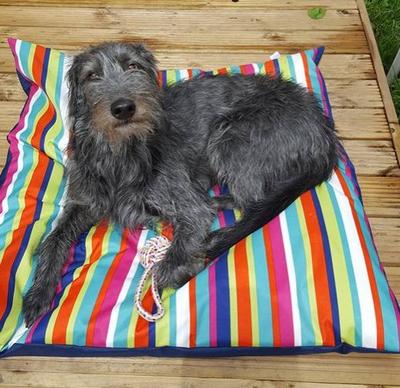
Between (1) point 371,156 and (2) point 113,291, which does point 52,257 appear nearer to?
(2) point 113,291

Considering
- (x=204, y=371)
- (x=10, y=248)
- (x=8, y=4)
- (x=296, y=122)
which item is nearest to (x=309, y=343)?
(x=204, y=371)

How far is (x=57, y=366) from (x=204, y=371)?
2.80 ft

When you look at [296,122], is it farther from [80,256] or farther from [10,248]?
[10,248]

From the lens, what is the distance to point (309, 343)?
2453 mm

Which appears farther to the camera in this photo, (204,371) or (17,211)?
(17,211)

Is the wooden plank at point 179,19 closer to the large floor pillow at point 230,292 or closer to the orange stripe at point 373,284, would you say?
the large floor pillow at point 230,292

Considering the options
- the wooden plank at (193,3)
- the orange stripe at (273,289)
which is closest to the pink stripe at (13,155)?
the orange stripe at (273,289)

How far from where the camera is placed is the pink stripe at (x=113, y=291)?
8.24 ft

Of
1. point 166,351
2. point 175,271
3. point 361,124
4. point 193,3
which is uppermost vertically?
point 193,3

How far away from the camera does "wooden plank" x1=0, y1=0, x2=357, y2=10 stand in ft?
16.0

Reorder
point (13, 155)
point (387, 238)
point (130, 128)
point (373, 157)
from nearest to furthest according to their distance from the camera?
point (130, 128), point (387, 238), point (13, 155), point (373, 157)

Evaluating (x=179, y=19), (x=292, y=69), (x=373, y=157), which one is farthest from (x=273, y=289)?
(x=179, y=19)

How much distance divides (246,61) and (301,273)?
2503 mm

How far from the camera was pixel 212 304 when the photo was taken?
100 inches
